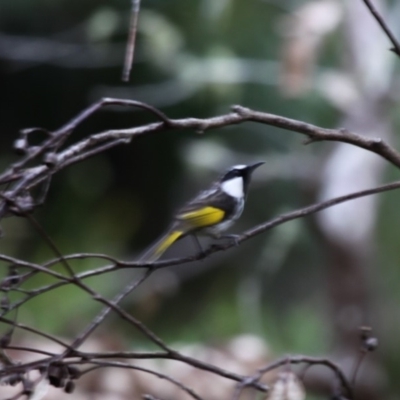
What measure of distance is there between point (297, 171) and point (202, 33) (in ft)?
4.20

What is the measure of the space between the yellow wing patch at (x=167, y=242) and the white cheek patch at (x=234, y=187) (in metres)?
0.15

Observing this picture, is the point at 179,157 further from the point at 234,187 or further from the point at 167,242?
the point at 167,242

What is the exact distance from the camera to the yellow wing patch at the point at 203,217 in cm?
181

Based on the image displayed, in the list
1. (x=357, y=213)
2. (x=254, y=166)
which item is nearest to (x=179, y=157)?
(x=357, y=213)

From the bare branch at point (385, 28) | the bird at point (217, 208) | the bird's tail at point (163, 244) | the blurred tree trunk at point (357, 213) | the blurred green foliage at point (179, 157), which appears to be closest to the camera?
the bare branch at point (385, 28)

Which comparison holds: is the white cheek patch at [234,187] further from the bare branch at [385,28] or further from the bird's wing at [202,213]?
the bare branch at [385,28]

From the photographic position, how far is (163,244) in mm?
1693

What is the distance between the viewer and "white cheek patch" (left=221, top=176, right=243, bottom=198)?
6.06 ft

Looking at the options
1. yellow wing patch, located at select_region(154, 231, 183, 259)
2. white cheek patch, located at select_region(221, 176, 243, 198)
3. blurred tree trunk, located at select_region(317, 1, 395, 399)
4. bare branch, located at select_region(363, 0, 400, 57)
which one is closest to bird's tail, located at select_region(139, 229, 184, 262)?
yellow wing patch, located at select_region(154, 231, 183, 259)

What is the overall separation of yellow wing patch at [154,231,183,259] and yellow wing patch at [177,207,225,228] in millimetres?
62

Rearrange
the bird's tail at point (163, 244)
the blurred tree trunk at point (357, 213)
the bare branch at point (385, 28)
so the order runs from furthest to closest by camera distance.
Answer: the blurred tree trunk at point (357, 213), the bird's tail at point (163, 244), the bare branch at point (385, 28)

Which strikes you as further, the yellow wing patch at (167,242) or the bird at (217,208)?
the bird at (217,208)

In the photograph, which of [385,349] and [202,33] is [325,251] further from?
[202,33]

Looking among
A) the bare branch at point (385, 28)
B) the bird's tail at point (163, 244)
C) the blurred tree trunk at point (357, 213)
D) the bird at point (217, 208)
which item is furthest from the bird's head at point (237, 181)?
the blurred tree trunk at point (357, 213)
